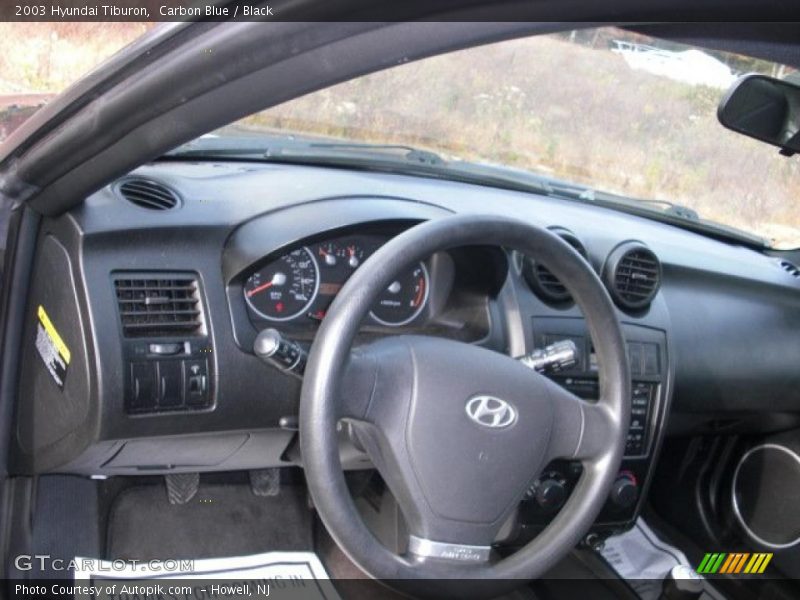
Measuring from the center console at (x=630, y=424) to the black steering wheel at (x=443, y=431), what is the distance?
49 cm

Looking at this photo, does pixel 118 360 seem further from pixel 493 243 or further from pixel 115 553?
pixel 115 553

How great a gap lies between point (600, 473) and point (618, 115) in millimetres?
1367

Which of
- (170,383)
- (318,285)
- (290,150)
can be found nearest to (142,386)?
(170,383)

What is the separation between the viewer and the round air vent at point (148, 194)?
76.7 inches

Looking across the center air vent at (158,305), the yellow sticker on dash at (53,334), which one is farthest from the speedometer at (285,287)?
the yellow sticker on dash at (53,334)

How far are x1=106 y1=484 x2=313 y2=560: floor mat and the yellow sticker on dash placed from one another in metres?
0.86

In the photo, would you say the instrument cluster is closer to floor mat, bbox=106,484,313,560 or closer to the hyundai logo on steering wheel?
the hyundai logo on steering wheel

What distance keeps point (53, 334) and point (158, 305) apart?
225mm

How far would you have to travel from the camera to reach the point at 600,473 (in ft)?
5.65

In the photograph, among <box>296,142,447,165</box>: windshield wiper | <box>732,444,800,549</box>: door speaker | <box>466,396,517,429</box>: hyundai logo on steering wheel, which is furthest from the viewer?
<box>732,444,800,549</box>: door speaker

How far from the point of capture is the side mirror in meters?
1.71

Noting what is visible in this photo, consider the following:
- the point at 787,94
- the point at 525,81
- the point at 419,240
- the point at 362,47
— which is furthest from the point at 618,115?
the point at 362,47

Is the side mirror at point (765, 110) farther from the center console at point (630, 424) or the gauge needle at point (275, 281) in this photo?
the gauge needle at point (275, 281)

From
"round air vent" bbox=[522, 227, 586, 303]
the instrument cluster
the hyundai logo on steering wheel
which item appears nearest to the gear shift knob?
"round air vent" bbox=[522, 227, 586, 303]
